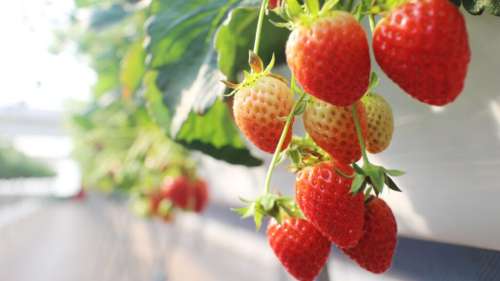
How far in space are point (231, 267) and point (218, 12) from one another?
2.70 feet

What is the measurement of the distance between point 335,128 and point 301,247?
113 mm

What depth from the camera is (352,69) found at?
262 mm

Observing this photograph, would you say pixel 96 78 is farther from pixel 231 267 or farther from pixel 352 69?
pixel 352 69

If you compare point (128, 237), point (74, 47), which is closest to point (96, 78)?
point (74, 47)

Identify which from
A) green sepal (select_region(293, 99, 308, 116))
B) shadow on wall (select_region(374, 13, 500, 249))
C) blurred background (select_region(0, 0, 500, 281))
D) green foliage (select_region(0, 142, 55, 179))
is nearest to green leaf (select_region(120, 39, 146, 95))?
blurred background (select_region(0, 0, 500, 281))

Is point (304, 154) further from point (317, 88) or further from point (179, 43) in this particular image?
point (179, 43)

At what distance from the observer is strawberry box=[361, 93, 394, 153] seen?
32 centimetres

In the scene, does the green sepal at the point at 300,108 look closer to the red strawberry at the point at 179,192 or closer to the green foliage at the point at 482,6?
the green foliage at the point at 482,6

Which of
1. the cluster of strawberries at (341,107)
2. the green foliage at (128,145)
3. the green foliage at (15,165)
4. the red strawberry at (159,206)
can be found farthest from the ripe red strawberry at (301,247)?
the green foliage at (15,165)

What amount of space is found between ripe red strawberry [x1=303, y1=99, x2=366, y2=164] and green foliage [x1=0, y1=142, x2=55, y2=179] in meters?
12.3

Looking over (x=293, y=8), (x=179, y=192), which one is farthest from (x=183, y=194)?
(x=293, y=8)

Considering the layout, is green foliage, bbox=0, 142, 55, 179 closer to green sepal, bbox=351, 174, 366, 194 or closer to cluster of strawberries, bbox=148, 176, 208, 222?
cluster of strawberries, bbox=148, 176, 208, 222

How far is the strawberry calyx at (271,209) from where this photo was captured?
368 millimetres

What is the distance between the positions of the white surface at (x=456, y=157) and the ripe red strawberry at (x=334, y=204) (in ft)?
0.52
